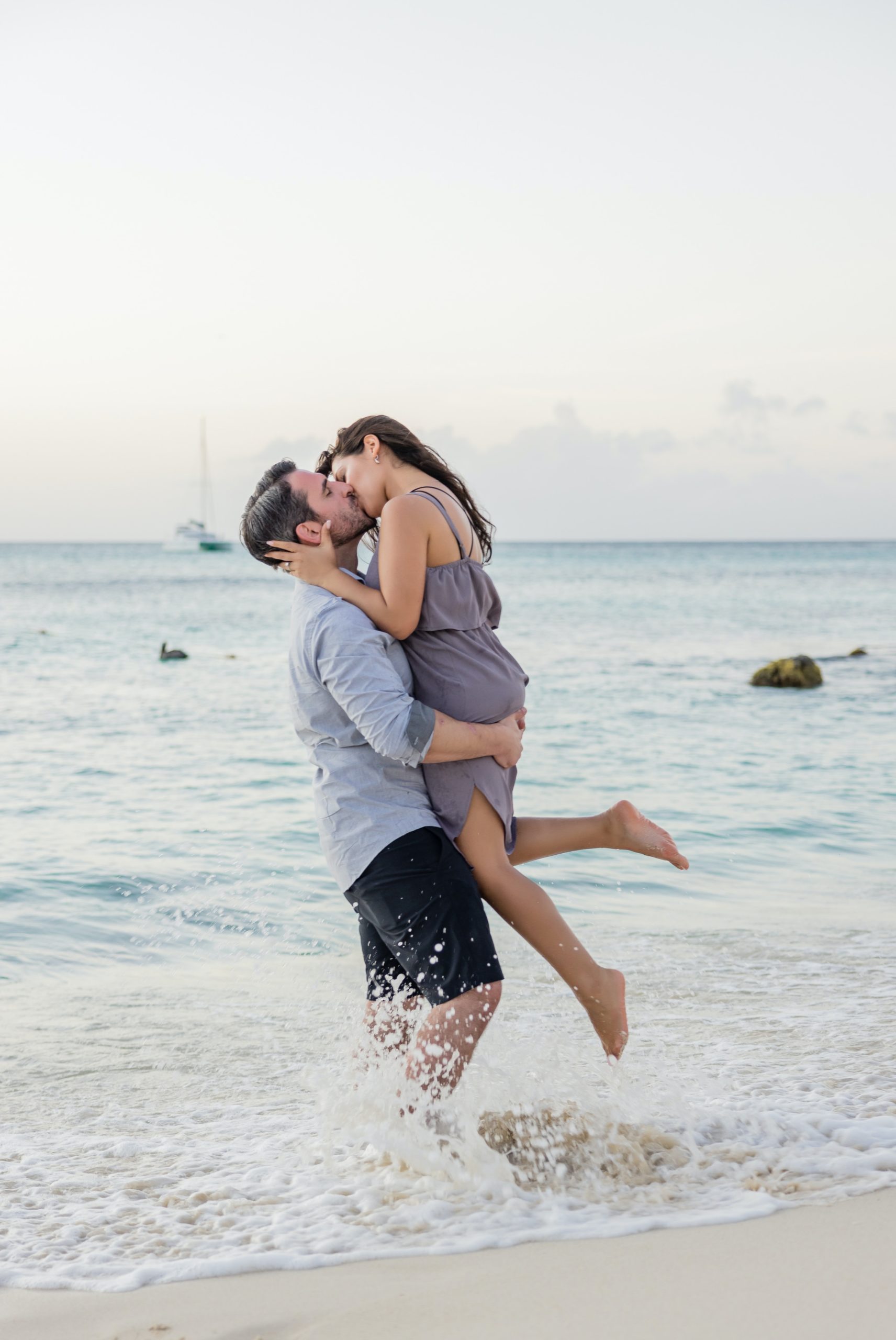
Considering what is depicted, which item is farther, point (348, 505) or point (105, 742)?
point (105, 742)

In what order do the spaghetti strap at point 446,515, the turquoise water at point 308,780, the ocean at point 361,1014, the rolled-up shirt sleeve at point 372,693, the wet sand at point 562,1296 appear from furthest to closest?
A: the turquoise water at point 308,780 → the spaghetti strap at point 446,515 → the ocean at point 361,1014 → the rolled-up shirt sleeve at point 372,693 → the wet sand at point 562,1296

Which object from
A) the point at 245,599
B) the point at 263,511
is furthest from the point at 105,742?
the point at 245,599

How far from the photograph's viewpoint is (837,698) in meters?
17.4

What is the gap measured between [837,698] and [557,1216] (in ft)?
51.2

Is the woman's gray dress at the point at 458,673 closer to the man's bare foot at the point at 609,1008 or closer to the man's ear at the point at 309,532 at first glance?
the man's ear at the point at 309,532

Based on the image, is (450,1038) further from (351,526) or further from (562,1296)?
(351,526)

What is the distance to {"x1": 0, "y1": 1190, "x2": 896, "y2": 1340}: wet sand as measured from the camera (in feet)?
7.92

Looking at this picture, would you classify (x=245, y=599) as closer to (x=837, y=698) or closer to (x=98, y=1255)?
(x=837, y=698)

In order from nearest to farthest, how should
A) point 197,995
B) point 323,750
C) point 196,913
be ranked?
1. point 323,750
2. point 197,995
3. point 196,913

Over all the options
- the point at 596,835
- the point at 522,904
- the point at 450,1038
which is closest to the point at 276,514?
the point at 522,904

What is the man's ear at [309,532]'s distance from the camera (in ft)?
10.5

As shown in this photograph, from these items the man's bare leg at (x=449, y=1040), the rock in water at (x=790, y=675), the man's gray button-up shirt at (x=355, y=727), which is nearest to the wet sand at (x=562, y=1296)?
the man's bare leg at (x=449, y=1040)

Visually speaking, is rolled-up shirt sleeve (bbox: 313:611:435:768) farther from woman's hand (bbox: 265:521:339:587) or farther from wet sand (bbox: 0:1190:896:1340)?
wet sand (bbox: 0:1190:896:1340)

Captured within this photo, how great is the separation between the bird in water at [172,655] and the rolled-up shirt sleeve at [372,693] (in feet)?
74.8
